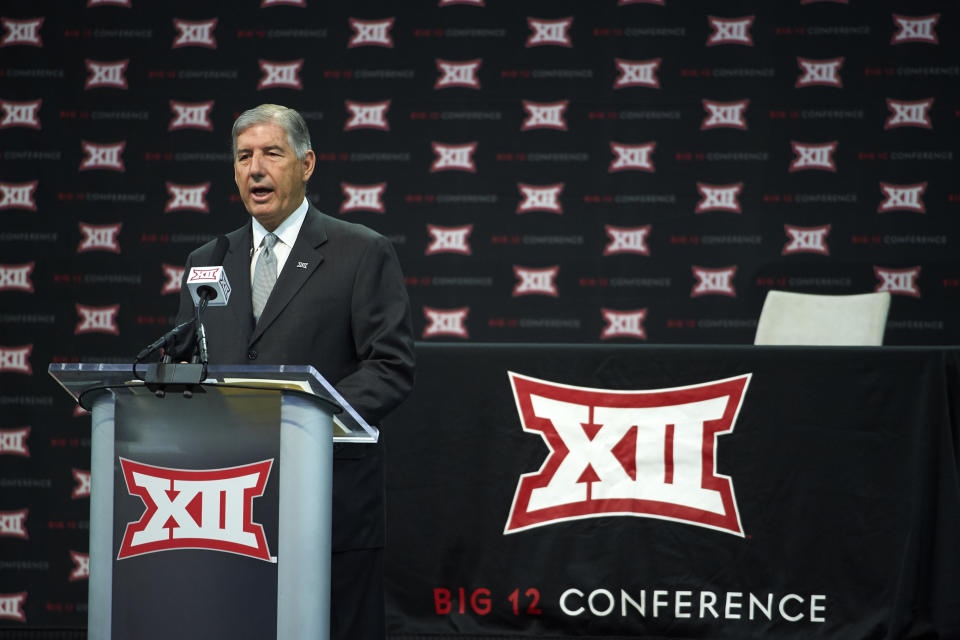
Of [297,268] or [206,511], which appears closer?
[206,511]

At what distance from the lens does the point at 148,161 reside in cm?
502

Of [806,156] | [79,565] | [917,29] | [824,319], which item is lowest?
[79,565]

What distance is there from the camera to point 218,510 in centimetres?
135

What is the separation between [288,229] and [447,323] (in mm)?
3112

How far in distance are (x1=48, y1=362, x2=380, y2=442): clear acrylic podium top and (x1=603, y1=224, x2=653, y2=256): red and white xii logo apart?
142 inches

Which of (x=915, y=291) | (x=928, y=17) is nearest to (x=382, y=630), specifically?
(x=915, y=291)

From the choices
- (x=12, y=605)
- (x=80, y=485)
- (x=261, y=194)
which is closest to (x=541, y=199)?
(x=80, y=485)

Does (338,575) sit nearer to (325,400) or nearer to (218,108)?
(325,400)

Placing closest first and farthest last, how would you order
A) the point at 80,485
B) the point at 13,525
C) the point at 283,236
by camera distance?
the point at 283,236 → the point at 13,525 → the point at 80,485

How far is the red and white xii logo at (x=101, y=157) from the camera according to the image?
500 cm

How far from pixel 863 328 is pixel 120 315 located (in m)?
3.44

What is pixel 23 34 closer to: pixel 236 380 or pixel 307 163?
pixel 307 163

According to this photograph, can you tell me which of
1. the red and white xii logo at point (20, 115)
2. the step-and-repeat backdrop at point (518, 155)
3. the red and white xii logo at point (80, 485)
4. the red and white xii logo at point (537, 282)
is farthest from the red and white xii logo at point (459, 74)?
the red and white xii logo at point (80, 485)

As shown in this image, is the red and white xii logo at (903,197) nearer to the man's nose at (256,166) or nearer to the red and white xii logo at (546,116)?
the red and white xii logo at (546,116)
